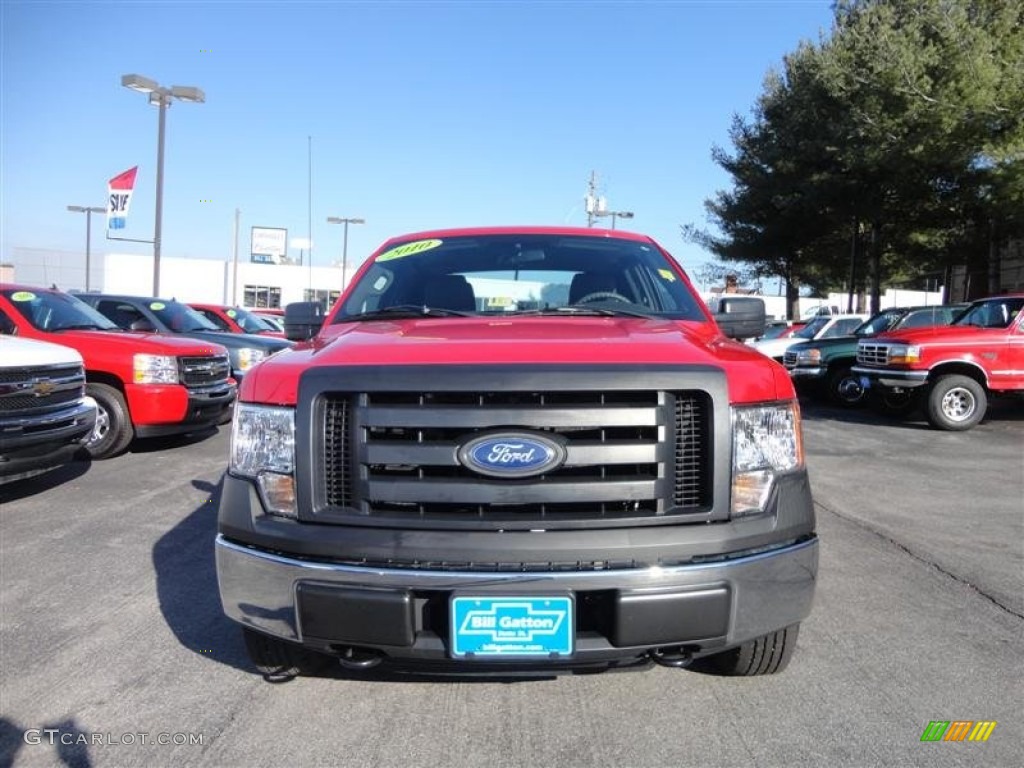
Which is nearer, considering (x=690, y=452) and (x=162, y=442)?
(x=690, y=452)

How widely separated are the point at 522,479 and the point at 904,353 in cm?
998

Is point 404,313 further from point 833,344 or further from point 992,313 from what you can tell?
point 833,344

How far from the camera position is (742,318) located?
12.2 feet

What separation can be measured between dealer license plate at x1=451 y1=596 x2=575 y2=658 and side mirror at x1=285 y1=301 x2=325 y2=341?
2.06 meters

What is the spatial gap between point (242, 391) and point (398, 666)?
3.54 feet

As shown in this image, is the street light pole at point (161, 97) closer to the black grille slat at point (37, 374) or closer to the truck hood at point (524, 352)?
the black grille slat at point (37, 374)

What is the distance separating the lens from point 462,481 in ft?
7.70

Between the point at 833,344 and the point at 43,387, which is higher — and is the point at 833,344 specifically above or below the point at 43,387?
above

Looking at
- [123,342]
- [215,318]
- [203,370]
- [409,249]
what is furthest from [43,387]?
[215,318]

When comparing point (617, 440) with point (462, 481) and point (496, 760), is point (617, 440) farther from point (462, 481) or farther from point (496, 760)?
point (496, 760)

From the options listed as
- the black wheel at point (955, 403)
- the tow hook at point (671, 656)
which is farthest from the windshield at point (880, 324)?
the tow hook at point (671, 656)

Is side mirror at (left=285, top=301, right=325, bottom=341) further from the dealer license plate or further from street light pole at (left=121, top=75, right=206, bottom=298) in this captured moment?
street light pole at (left=121, top=75, right=206, bottom=298)

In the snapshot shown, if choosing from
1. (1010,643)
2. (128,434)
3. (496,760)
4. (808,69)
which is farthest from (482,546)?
(808,69)

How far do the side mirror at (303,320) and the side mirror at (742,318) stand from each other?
2.03m
